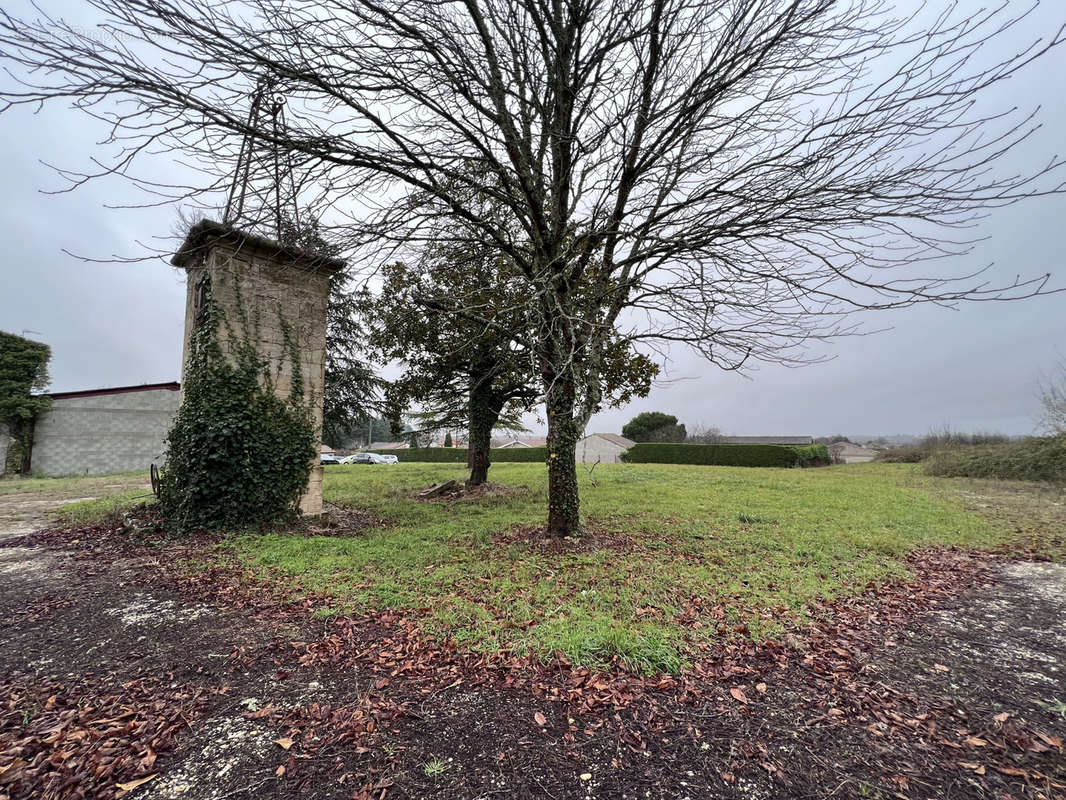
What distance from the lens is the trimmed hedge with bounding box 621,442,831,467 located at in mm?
25562

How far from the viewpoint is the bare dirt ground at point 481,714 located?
1.96 meters

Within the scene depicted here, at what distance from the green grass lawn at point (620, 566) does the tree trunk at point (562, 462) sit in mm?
558

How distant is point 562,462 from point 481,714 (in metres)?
3.71

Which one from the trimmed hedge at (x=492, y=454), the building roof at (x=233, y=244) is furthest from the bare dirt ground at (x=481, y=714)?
the trimmed hedge at (x=492, y=454)

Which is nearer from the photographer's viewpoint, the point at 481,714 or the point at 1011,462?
the point at 481,714

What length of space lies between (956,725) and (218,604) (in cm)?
551

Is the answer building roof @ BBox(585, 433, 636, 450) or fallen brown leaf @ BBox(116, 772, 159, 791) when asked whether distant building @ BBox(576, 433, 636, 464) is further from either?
fallen brown leaf @ BBox(116, 772, 159, 791)

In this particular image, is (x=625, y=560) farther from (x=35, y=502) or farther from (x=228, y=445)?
(x=35, y=502)

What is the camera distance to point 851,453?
1468 inches

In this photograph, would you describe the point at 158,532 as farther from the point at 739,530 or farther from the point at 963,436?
the point at 963,436

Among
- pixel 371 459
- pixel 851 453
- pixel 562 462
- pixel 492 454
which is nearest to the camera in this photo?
pixel 562 462

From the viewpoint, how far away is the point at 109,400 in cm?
1853

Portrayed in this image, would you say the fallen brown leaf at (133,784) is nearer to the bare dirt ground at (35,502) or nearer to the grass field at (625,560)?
the grass field at (625,560)

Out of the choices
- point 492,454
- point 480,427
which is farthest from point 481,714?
point 492,454
